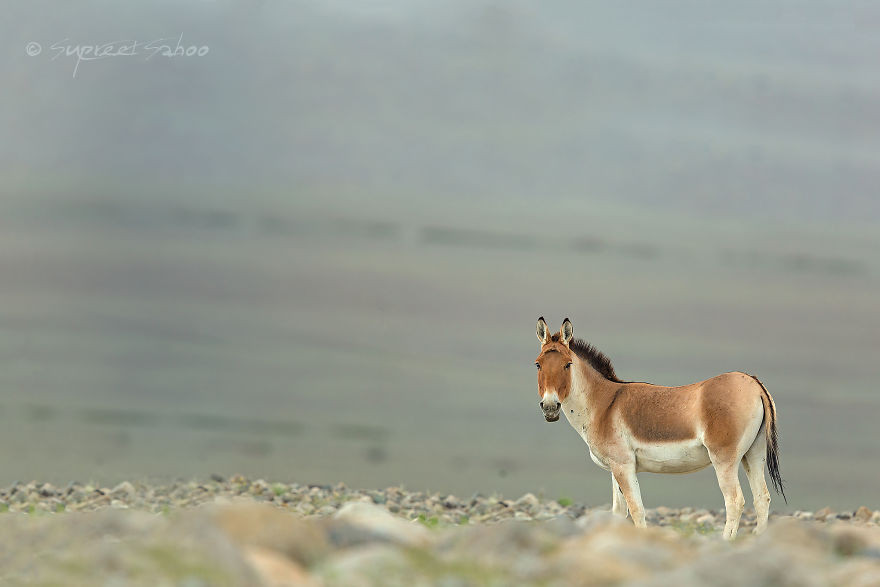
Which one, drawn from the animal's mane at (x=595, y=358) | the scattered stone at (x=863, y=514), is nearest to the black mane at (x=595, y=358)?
the animal's mane at (x=595, y=358)

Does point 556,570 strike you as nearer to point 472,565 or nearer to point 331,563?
point 472,565

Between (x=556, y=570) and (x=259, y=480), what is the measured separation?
10.3 metres

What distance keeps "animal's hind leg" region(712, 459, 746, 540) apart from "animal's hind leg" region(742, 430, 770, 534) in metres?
0.40

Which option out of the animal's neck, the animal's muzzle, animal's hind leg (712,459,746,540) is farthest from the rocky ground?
the animal's neck

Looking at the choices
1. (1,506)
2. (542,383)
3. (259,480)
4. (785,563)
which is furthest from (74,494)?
(785,563)

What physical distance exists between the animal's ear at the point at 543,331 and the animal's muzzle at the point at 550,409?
72cm

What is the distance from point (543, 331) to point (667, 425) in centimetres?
176

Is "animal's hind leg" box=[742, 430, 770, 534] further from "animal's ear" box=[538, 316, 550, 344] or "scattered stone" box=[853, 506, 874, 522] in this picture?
"scattered stone" box=[853, 506, 874, 522]

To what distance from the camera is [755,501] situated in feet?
31.4

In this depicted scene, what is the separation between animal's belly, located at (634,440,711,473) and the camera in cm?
947

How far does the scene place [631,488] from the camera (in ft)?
31.0

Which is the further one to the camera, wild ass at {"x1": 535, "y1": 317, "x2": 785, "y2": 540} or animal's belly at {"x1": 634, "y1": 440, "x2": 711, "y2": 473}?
animal's belly at {"x1": 634, "y1": 440, "x2": 711, "y2": 473}

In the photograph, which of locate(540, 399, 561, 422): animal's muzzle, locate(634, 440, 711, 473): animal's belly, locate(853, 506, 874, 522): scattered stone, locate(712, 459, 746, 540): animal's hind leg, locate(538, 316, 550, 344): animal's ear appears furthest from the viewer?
locate(853, 506, 874, 522): scattered stone

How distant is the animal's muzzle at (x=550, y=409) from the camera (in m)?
9.63
